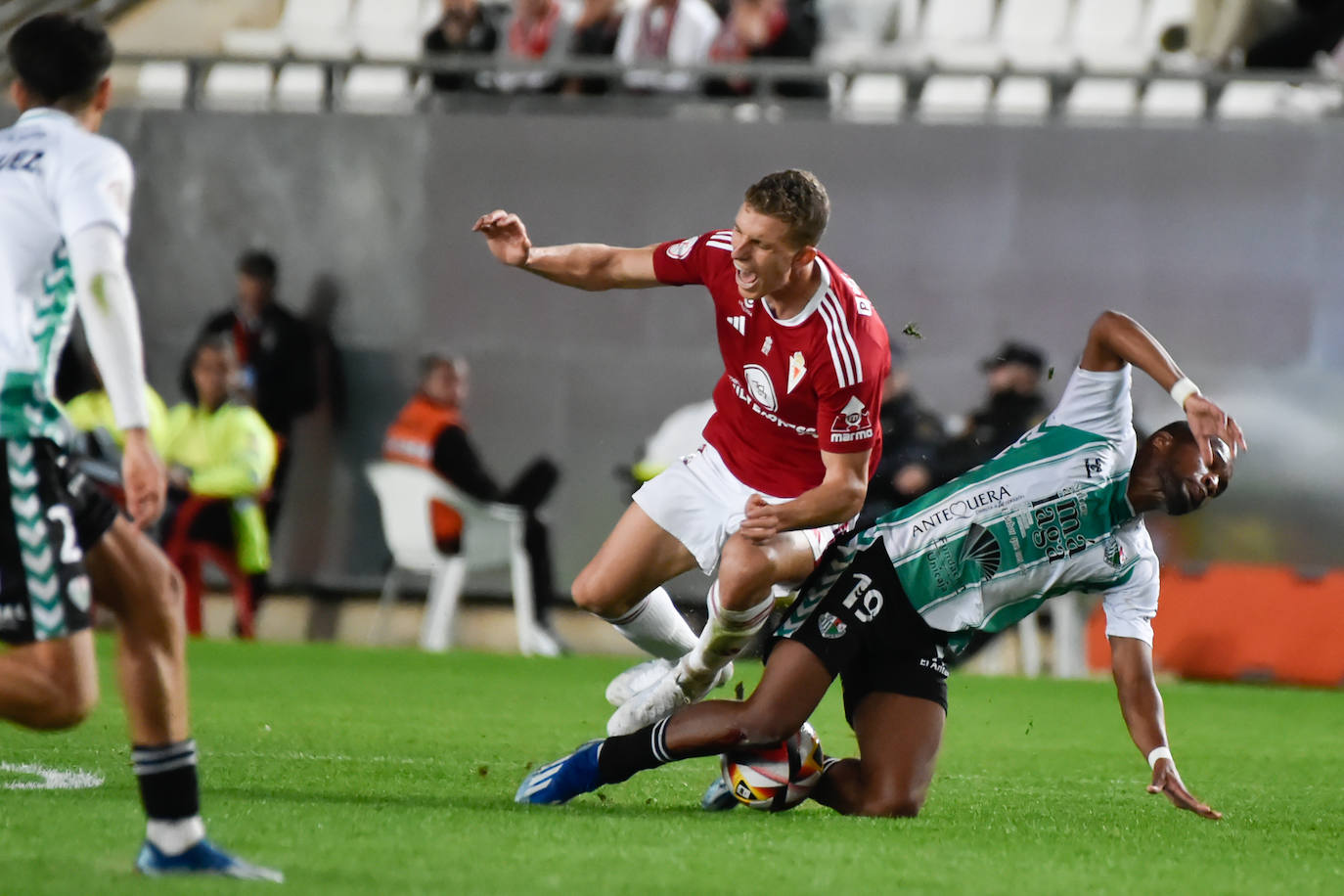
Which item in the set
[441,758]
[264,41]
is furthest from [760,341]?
[264,41]

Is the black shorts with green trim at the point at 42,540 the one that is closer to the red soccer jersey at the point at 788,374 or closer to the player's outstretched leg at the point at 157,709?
the player's outstretched leg at the point at 157,709

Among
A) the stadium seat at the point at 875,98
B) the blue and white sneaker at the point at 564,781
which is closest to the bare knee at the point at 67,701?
the blue and white sneaker at the point at 564,781

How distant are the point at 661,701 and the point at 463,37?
30.6 feet


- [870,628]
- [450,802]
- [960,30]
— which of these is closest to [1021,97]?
[960,30]

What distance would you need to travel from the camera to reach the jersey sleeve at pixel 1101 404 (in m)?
5.94

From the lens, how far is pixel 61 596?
4.16 metres

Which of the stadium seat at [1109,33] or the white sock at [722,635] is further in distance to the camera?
the stadium seat at [1109,33]

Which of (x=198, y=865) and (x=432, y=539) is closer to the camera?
(x=198, y=865)

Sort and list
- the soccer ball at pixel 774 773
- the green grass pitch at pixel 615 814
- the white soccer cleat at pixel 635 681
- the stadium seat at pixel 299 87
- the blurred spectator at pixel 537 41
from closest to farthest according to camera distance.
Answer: the green grass pitch at pixel 615 814 → the soccer ball at pixel 774 773 → the white soccer cleat at pixel 635 681 → the blurred spectator at pixel 537 41 → the stadium seat at pixel 299 87

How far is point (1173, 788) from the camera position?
18.0 ft

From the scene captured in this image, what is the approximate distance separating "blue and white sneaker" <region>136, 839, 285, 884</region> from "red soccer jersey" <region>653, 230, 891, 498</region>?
8.36ft

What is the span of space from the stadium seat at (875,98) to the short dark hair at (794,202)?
8.25m

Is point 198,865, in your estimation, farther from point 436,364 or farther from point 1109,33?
point 1109,33

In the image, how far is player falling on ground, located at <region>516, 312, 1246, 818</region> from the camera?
5754mm
